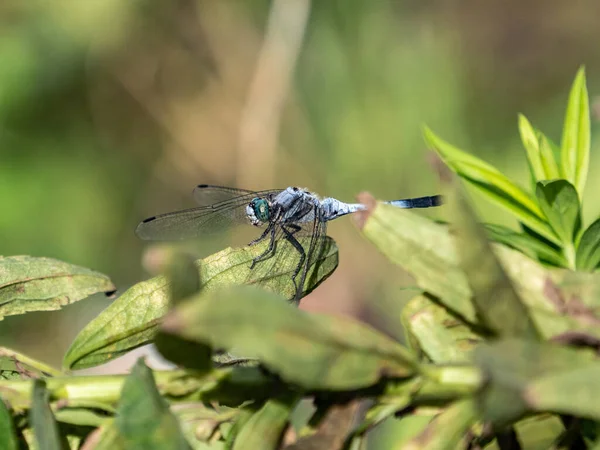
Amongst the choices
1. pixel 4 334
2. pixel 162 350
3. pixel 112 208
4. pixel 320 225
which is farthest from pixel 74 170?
pixel 162 350

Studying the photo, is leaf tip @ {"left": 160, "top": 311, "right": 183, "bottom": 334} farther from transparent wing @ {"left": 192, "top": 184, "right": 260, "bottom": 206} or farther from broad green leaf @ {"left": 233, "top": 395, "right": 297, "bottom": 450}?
transparent wing @ {"left": 192, "top": 184, "right": 260, "bottom": 206}

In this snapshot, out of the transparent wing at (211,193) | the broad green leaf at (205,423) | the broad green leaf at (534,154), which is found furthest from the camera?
the transparent wing at (211,193)

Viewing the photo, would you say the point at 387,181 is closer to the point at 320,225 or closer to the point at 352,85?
the point at 352,85

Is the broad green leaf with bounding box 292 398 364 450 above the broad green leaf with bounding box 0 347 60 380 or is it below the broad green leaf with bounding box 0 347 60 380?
below

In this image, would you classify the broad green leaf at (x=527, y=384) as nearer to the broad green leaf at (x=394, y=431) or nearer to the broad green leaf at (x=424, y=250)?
the broad green leaf at (x=424, y=250)

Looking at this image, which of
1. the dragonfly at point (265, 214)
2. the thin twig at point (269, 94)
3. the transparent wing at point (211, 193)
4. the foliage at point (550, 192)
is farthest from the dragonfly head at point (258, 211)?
the thin twig at point (269, 94)

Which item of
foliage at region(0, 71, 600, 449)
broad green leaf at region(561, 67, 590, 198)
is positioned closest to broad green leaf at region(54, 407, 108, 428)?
foliage at region(0, 71, 600, 449)
